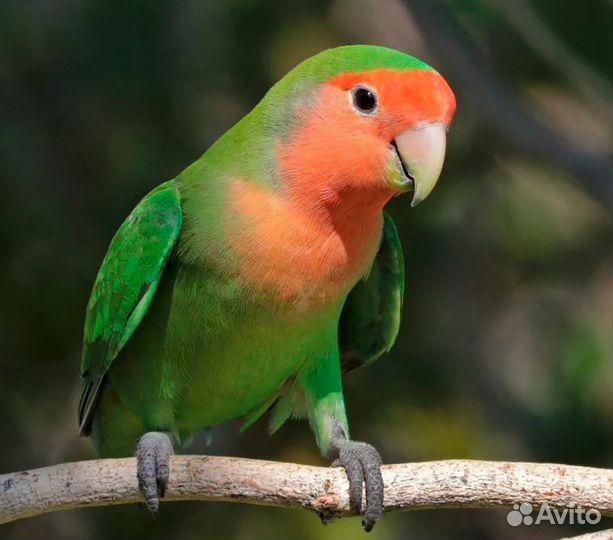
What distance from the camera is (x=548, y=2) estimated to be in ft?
13.2

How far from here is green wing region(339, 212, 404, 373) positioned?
3.27 meters

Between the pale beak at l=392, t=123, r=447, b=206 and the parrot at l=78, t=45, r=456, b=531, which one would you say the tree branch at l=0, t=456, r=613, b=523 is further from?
the pale beak at l=392, t=123, r=447, b=206

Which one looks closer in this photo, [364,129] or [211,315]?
[364,129]

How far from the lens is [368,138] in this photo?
8.75ft

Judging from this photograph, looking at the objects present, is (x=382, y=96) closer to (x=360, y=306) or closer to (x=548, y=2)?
(x=360, y=306)

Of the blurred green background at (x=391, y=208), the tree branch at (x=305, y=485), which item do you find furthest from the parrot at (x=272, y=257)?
the blurred green background at (x=391, y=208)

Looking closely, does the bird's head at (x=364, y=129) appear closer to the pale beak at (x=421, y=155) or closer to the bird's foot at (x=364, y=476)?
the pale beak at (x=421, y=155)

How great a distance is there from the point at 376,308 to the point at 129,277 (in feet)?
2.69

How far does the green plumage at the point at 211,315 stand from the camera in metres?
2.84

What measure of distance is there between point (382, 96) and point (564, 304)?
213 cm

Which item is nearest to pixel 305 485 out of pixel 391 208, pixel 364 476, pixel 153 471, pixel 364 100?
pixel 364 476

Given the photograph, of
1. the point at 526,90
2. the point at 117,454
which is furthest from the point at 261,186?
the point at 526,90

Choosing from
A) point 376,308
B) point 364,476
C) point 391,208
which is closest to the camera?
point 364,476

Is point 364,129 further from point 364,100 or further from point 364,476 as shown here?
point 364,476
